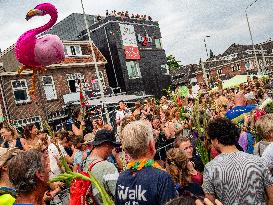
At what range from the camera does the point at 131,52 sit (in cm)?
3144

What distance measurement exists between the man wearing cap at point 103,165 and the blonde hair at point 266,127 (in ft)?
5.10

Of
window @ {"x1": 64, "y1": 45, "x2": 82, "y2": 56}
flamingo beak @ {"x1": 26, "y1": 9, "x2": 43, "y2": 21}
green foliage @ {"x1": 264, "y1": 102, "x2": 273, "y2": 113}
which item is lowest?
green foliage @ {"x1": 264, "y1": 102, "x2": 273, "y2": 113}

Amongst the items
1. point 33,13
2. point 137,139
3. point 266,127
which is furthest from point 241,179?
point 33,13

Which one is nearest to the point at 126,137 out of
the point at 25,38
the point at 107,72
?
the point at 25,38

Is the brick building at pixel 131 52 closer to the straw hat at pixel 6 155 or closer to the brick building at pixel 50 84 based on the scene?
the brick building at pixel 50 84

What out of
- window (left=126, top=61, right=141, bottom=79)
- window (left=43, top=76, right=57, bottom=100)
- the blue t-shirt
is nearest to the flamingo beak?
the blue t-shirt

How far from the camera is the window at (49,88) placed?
79.3 ft

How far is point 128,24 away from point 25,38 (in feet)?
93.3

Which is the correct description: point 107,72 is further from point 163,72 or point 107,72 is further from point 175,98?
point 175,98

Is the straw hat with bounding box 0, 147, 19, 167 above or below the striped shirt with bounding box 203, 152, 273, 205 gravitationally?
above

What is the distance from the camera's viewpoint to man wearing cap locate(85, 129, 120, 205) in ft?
10.3

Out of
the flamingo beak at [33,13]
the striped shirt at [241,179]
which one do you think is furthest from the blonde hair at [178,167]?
the flamingo beak at [33,13]

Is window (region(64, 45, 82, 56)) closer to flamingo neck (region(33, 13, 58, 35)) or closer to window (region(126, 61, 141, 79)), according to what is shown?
window (region(126, 61, 141, 79))

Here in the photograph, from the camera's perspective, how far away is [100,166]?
3.28 meters
